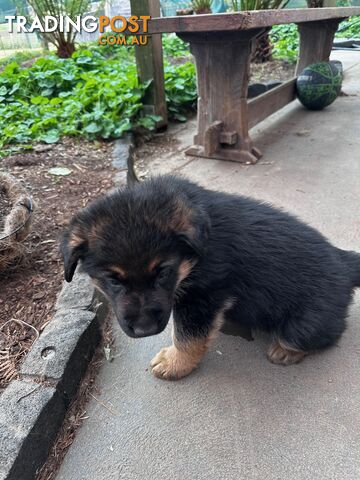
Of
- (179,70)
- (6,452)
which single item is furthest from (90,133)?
(6,452)

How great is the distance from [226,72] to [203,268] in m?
3.06

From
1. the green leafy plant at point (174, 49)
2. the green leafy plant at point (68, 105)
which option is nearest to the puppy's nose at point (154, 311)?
the green leafy plant at point (68, 105)

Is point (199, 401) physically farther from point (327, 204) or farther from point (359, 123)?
point (359, 123)

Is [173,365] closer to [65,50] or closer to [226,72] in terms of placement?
[226,72]

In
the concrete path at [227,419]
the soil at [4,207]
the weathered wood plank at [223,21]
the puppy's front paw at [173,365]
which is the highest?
the weathered wood plank at [223,21]

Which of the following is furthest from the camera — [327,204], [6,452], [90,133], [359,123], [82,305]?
[359,123]

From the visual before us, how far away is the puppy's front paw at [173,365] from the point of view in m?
2.20

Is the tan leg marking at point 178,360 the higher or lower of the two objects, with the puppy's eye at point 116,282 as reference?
lower

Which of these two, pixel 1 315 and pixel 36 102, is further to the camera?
pixel 36 102

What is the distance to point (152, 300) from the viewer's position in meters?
1.68

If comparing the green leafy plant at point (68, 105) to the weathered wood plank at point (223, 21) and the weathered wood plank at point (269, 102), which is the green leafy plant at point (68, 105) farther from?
the weathered wood plank at point (223, 21)

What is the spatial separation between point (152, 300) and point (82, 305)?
92cm

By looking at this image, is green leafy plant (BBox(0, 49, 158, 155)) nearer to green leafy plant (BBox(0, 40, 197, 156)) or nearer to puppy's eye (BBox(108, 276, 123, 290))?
green leafy plant (BBox(0, 40, 197, 156))

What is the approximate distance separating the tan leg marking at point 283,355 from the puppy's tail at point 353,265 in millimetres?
505
